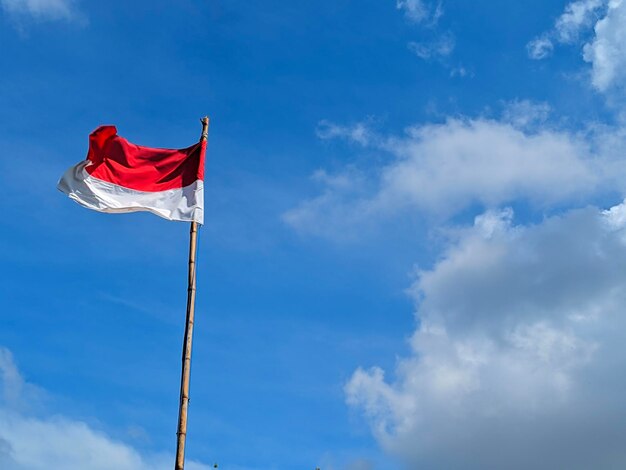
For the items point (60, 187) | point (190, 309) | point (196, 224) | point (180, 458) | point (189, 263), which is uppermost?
point (60, 187)

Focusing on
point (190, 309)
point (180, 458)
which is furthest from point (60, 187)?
point (180, 458)

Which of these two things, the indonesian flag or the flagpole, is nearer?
the flagpole

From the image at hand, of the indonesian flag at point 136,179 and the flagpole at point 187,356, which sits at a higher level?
the indonesian flag at point 136,179

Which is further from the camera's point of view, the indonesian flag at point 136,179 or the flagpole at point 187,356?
the indonesian flag at point 136,179

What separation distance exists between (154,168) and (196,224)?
480 centimetres

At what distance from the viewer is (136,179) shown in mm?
41000

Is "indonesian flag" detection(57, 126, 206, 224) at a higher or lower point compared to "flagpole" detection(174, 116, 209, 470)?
higher

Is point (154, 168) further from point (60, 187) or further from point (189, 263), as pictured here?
point (189, 263)

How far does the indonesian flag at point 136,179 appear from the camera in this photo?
40.1m

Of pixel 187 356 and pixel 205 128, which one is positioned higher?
pixel 205 128

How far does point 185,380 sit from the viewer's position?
33281mm

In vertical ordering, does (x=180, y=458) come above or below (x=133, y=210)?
below

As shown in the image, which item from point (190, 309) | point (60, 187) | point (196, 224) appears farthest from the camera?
point (60, 187)

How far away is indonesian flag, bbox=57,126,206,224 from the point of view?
40.1 m
